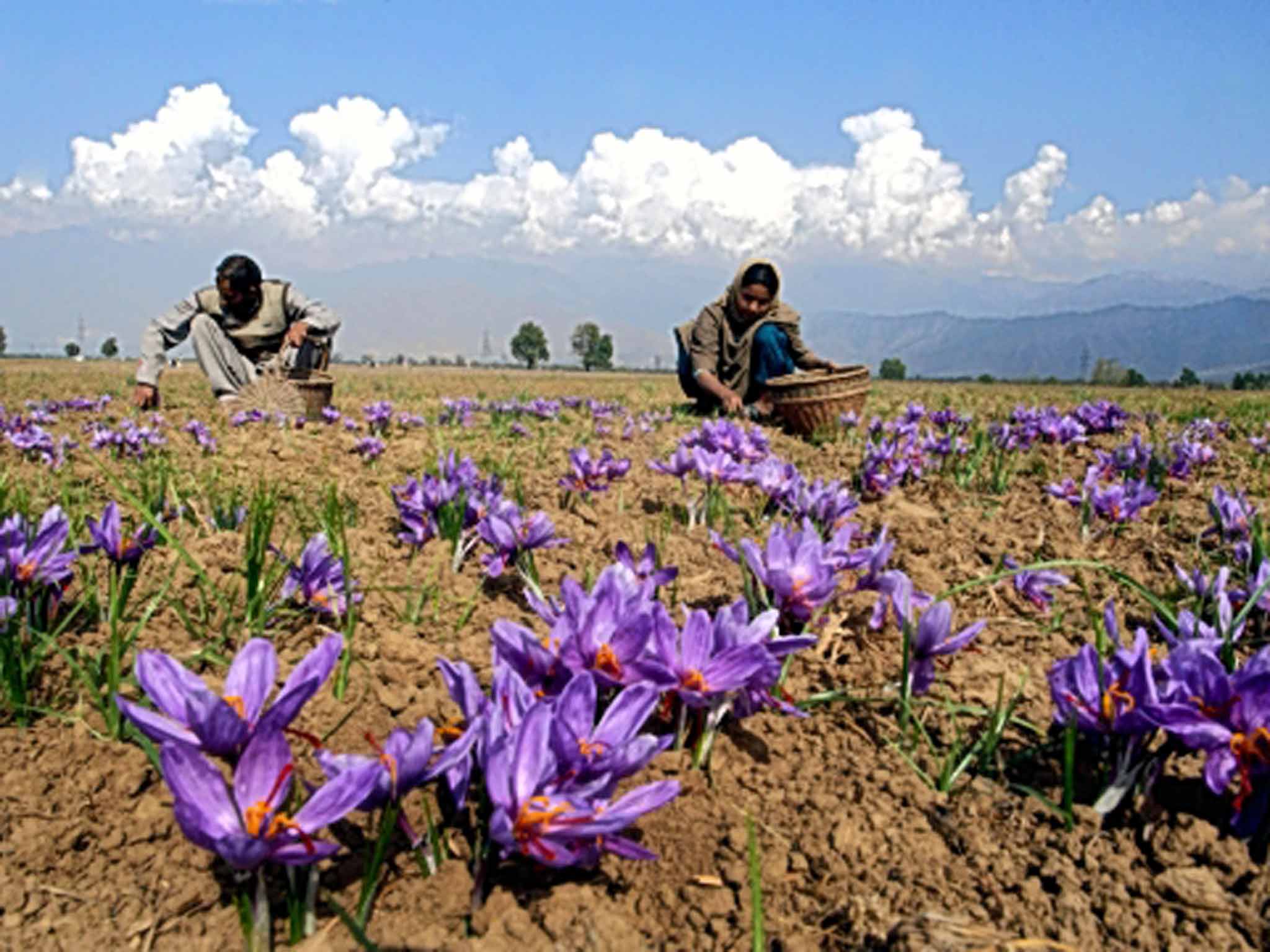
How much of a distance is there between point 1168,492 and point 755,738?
3.08 meters

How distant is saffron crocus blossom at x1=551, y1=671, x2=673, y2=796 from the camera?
1.18 meters

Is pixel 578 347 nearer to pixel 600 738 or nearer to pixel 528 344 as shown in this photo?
pixel 528 344

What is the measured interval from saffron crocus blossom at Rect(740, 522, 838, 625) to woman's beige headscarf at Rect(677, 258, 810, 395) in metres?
6.40

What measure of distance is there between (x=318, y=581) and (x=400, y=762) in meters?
0.93

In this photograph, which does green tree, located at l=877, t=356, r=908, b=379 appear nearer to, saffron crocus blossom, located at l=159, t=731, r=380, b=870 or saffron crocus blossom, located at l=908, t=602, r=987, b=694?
saffron crocus blossom, located at l=908, t=602, r=987, b=694

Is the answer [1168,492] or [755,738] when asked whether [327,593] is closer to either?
[755,738]

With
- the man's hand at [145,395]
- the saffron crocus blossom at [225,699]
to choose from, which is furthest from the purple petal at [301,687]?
the man's hand at [145,395]

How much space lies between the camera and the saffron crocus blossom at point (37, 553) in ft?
5.57

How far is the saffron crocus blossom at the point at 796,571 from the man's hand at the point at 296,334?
612 cm

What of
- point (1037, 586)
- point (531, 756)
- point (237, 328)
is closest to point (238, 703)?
point (531, 756)

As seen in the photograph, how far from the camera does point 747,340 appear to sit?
326 inches

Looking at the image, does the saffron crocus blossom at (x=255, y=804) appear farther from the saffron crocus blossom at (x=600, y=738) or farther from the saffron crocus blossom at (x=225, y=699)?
the saffron crocus blossom at (x=600, y=738)

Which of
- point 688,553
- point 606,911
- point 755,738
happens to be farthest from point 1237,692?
point 688,553

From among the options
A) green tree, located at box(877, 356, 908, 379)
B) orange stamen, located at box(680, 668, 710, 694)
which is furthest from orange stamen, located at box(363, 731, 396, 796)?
green tree, located at box(877, 356, 908, 379)
